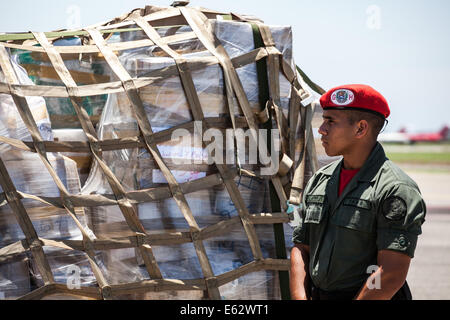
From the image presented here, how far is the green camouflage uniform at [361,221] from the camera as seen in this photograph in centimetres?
225

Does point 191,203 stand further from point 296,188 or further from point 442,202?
point 442,202

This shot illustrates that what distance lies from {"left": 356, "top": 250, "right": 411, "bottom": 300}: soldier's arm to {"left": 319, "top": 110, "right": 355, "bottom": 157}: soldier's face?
18.9 inches

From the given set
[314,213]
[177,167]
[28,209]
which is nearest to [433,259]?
[177,167]

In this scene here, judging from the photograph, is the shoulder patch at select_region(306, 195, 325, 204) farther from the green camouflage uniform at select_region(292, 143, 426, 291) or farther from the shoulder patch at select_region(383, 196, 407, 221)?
the shoulder patch at select_region(383, 196, 407, 221)

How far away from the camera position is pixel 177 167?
338cm

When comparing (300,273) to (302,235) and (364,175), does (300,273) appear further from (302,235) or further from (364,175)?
(364,175)

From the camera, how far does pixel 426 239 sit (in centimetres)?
1038

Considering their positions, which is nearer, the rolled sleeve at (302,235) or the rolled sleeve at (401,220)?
the rolled sleeve at (401,220)

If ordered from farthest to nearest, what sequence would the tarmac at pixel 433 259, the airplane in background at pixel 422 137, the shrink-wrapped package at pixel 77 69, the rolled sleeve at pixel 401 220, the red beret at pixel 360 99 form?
the airplane in background at pixel 422 137
the tarmac at pixel 433 259
the shrink-wrapped package at pixel 77 69
the red beret at pixel 360 99
the rolled sleeve at pixel 401 220

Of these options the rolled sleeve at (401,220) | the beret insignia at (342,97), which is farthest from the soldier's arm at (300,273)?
the beret insignia at (342,97)

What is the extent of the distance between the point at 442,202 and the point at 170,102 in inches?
549

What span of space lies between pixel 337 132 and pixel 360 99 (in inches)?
6.6

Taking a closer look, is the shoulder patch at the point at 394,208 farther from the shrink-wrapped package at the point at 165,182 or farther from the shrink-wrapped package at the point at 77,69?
the shrink-wrapped package at the point at 77,69

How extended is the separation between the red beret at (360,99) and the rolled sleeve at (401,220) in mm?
369
